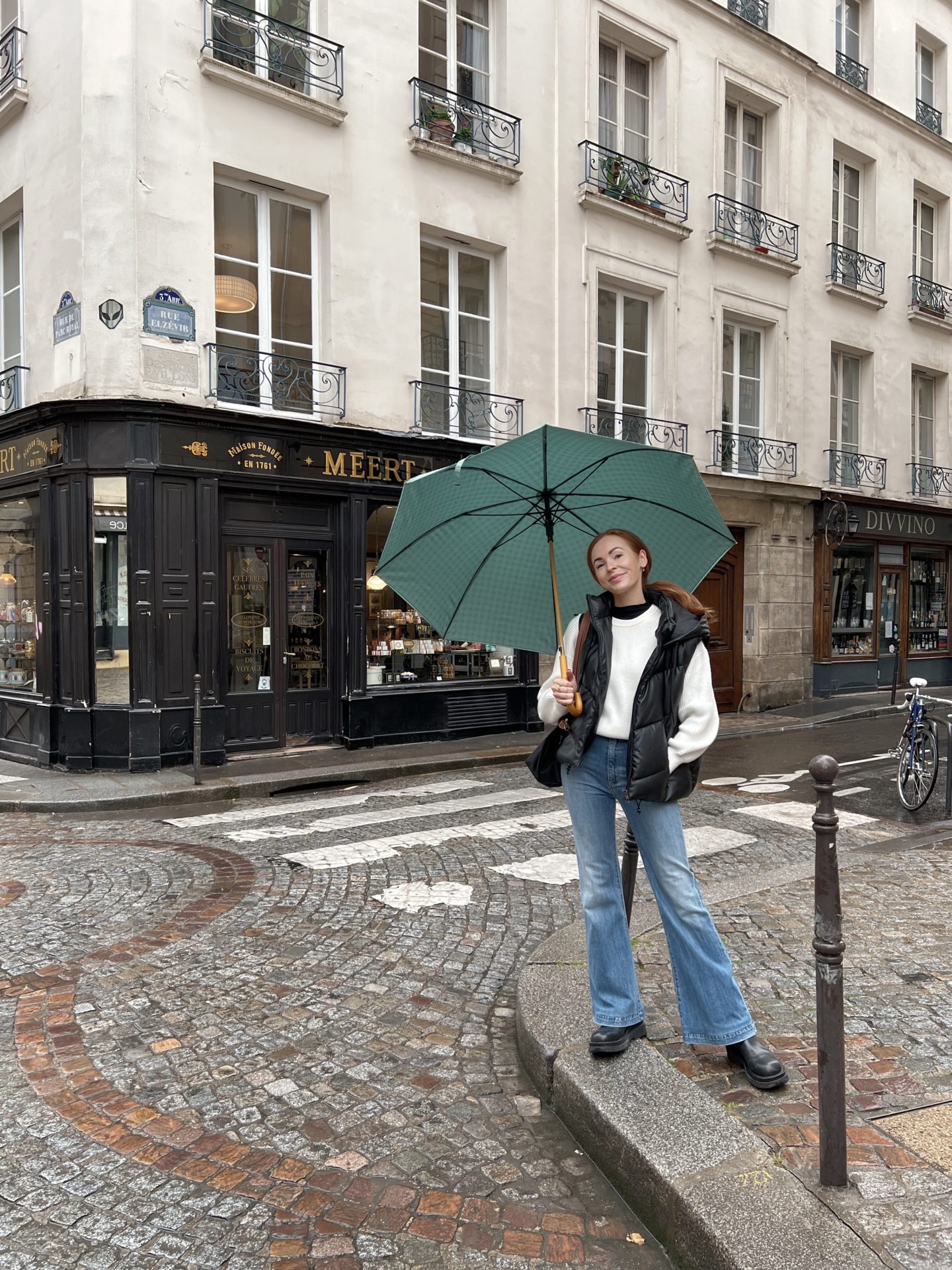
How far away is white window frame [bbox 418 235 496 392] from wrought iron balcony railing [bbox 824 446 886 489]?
25.2 feet

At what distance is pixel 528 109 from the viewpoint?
1339 cm

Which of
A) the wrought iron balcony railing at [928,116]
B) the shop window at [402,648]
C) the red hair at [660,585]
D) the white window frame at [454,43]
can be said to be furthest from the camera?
the wrought iron balcony railing at [928,116]

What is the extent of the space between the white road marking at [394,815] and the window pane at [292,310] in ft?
19.8

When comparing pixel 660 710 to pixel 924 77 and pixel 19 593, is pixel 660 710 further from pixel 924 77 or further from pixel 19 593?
pixel 924 77

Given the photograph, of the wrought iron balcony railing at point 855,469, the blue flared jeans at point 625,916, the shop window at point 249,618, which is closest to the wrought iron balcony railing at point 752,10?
the wrought iron balcony railing at point 855,469

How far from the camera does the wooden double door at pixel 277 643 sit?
11.2 meters

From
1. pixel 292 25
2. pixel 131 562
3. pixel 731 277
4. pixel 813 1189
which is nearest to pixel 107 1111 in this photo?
pixel 813 1189

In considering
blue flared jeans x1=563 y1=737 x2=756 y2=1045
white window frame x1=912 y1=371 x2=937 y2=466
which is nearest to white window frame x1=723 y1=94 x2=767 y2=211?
white window frame x1=912 y1=371 x2=937 y2=466

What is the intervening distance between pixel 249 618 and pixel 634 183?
29.5ft

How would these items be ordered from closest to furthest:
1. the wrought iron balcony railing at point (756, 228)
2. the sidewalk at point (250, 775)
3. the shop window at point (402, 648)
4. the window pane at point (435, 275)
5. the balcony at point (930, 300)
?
the sidewalk at point (250, 775) < the shop window at point (402, 648) < the window pane at point (435, 275) < the wrought iron balcony railing at point (756, 228) < the balcony at point (930, 300)

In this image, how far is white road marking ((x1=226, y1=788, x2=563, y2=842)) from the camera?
7258mm

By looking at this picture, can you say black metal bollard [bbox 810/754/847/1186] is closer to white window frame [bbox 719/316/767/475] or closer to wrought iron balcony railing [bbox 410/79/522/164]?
wrought iron balcony railing [bbox 410/79/522/164]

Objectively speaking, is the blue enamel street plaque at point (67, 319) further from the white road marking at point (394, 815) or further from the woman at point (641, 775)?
the woman at point (641, 775)

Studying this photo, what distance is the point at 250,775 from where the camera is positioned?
999 centimetres
